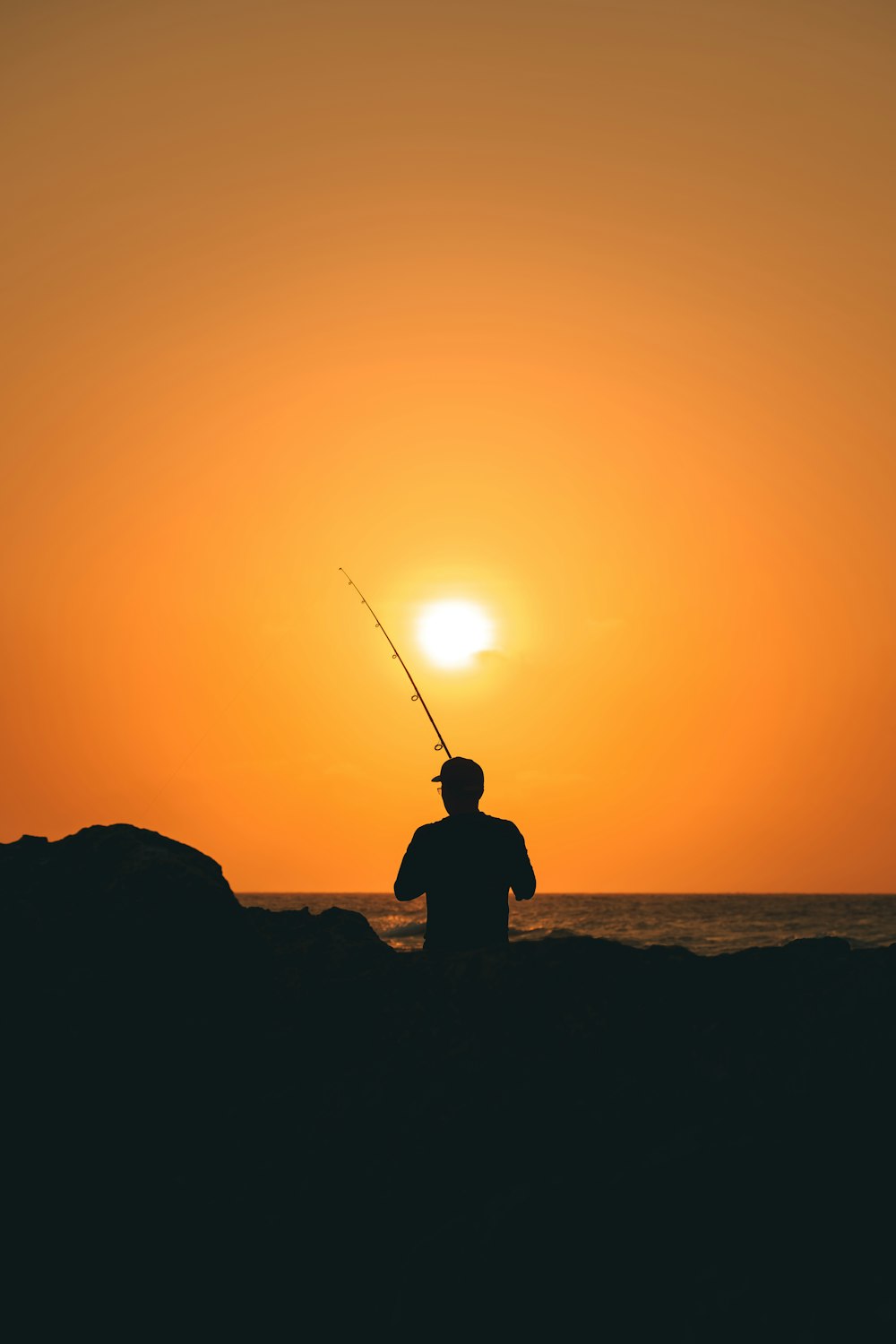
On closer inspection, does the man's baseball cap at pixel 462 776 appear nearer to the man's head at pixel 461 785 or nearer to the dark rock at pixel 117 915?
the man's head at pixel 461 785

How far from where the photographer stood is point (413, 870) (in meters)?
4.96

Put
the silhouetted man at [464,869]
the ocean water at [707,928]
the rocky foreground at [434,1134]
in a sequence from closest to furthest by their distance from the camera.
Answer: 1. the rocky foreground at [434,1134]
2. the silhouetted man at [464,869]
3. the ocean water at [707,928]

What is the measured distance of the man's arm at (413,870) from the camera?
4941 mm

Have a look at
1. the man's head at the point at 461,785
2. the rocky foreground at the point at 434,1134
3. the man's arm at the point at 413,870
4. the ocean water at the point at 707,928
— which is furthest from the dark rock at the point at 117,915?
the ocean water at the point at 707,928

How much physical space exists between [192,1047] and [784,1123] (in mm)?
1868

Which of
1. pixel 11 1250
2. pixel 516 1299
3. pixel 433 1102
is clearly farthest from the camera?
pixel 433 1102

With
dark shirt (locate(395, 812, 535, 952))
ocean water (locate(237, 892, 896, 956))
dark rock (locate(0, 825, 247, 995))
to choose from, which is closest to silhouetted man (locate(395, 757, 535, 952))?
dark shirt (locate(395, 812, 535, 952))

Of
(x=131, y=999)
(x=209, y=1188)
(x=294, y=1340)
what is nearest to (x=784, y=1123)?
(x=294, y=1340)

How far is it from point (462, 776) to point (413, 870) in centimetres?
48

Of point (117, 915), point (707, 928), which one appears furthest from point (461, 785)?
point (707, 928)

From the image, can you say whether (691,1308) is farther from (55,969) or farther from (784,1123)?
(55,969)

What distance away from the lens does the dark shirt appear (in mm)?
4840

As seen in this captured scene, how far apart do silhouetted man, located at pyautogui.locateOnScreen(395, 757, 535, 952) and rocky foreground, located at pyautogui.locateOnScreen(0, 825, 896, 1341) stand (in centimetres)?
84

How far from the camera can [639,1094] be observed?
330 cm
